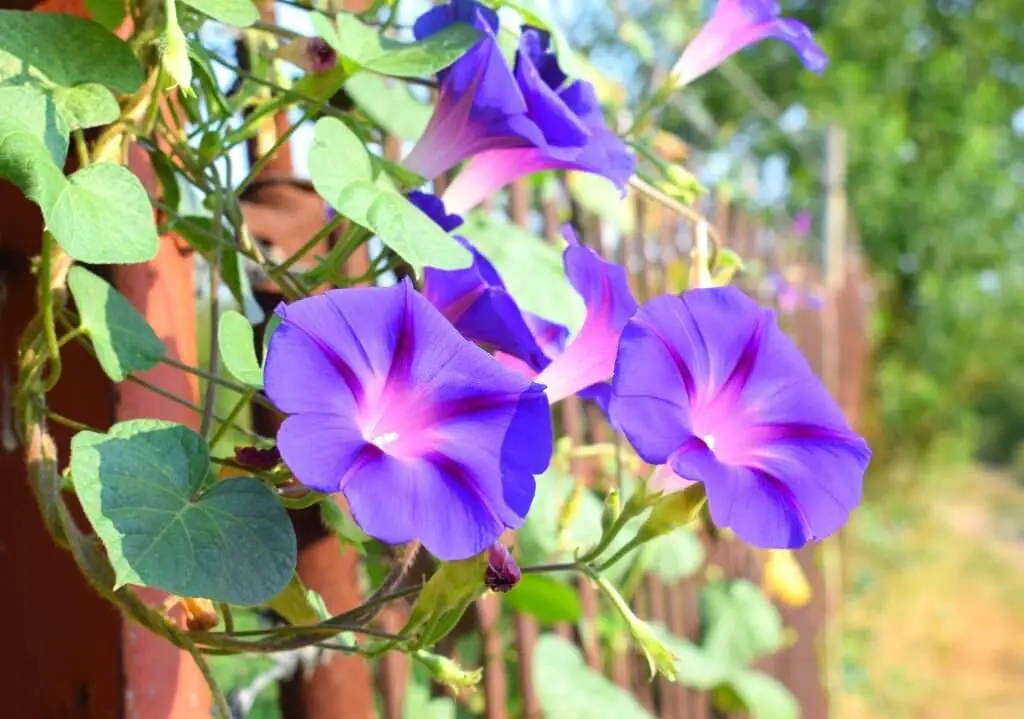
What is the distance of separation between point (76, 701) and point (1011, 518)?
975cm

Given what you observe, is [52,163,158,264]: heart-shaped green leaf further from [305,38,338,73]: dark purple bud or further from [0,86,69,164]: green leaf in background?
[305,38,338,73]: dark purple bud

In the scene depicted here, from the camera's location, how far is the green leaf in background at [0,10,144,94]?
553 mm

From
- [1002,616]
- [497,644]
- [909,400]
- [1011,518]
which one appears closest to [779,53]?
[909,400]

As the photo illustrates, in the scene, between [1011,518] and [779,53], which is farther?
Result: [779,53]

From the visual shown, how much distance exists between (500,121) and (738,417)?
0.22 metres

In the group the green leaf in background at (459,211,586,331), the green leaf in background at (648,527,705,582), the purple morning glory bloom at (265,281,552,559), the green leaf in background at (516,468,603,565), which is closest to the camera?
the purple morning glory bloom at (265,281,552,559)

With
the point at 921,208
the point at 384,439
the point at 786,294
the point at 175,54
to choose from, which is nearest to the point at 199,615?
the point at 384,439

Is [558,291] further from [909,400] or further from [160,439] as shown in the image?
[909,400]

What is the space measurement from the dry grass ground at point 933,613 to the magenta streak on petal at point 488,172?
4.55 meters

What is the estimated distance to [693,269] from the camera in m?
0.76

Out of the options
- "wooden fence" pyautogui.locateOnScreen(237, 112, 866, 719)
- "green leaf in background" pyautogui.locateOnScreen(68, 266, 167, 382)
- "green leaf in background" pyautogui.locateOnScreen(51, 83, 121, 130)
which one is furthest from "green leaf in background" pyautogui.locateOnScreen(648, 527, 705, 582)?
"green leaf in background" pyautogui.locateOnScreen(51, 83, 121, 130)

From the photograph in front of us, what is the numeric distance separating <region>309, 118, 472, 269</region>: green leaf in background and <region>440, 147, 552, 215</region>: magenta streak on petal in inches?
4.8

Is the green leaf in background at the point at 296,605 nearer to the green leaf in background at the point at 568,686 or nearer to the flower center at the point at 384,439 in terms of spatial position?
the flower center at the point at 384,439

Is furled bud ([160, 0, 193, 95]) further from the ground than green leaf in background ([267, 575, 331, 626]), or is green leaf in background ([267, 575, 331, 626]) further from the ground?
furled bud ([160, 0, 193, 95])
